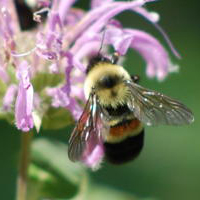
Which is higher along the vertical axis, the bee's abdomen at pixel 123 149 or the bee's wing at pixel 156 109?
the bee's wing at pixel 156 109

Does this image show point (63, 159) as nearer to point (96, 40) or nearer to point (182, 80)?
point (96, 40)

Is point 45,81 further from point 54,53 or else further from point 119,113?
point 119,113

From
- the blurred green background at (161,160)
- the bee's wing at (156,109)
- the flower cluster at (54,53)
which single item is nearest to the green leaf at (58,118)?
the flower cluster at (54,53)

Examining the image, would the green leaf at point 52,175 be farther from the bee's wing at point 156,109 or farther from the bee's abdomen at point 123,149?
the bee's wing at point 156,109

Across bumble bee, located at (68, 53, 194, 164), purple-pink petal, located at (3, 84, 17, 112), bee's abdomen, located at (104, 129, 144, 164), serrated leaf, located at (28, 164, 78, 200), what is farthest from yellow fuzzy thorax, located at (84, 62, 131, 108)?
serrated leaf, located at (28, 164, 78, 200)

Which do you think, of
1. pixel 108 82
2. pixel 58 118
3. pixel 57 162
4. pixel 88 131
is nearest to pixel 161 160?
pixel 57 162

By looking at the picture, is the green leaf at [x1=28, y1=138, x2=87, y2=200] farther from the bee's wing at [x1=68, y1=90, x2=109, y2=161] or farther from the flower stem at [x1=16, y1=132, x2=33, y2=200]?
the bee's wing at [x1=68, y1=90, x2=109, y2=161]

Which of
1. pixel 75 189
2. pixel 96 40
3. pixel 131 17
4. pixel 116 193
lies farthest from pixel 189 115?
pixel 131 17
